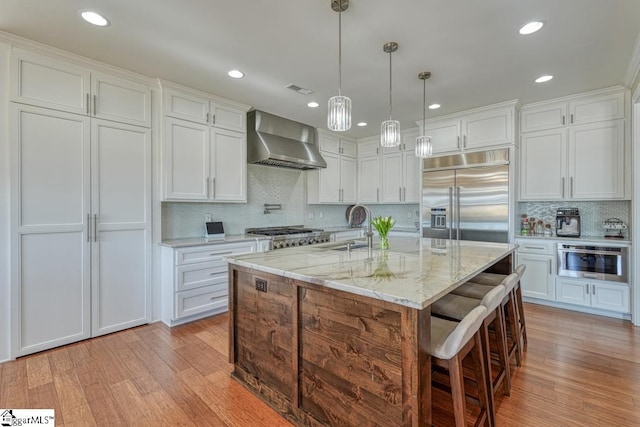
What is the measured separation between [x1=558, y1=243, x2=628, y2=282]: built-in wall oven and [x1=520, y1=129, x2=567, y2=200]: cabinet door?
69 cm

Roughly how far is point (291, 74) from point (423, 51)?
1299 mm

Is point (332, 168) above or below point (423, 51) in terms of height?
below

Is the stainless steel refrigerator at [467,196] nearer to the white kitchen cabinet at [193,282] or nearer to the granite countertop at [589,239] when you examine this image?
the granite countertop at [589,239]

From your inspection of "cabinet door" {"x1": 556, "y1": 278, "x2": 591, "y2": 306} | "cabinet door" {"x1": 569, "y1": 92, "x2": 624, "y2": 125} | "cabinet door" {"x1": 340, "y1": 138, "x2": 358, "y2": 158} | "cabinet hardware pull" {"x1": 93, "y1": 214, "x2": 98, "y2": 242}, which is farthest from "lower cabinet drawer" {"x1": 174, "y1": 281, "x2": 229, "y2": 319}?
"cabinet door" {"x1": 569, "y1": 92, "x2": 624, "y2": 125}

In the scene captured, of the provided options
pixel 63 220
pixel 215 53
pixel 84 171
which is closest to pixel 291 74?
pixel 215 53

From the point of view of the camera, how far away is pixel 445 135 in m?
4.48

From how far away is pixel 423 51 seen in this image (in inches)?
104

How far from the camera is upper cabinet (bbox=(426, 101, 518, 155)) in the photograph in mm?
3943

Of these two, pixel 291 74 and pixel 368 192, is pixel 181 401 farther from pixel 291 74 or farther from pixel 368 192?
pixel 368 192

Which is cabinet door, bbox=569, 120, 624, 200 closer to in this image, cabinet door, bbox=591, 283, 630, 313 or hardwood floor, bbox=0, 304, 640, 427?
cabinet door, bbox=591, 283, 630, 313

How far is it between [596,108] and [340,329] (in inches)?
166

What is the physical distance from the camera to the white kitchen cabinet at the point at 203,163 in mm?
3369

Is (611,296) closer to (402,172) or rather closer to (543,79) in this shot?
(543,79)

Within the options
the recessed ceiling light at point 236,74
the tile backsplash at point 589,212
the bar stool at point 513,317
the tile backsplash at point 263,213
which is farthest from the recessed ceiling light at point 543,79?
the recessed ceiling light at point 236,74
